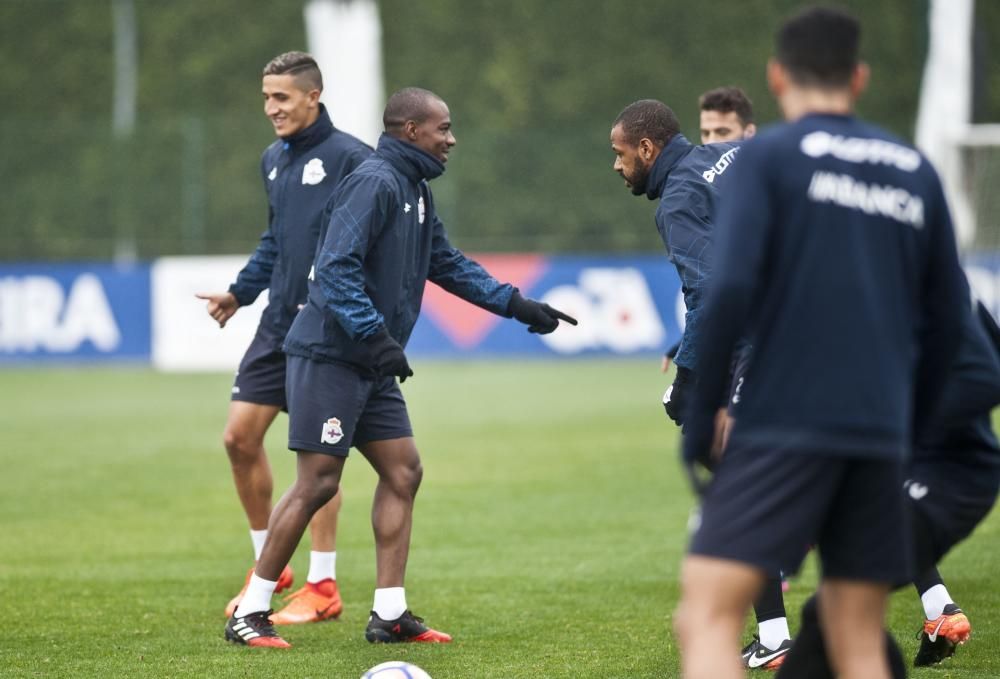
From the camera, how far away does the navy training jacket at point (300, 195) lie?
7.25 meters

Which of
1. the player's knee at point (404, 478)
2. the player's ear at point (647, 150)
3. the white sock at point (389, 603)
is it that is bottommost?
the white sock at point (389, 603)

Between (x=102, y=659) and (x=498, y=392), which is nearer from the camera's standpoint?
(x=102, y=659)

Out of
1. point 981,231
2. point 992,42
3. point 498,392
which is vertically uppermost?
point 992,42

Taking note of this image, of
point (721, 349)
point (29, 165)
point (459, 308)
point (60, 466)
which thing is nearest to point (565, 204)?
point (459, 308)

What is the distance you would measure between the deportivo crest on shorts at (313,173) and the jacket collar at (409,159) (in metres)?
0.61

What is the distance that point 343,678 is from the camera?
600 cm

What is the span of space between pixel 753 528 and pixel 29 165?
28.0m

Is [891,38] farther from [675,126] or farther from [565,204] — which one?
[675,126]

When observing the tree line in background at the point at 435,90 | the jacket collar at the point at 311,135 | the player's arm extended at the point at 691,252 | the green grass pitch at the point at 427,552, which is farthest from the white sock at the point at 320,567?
the tree line in background at the point at 435,90

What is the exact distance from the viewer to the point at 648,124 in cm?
614

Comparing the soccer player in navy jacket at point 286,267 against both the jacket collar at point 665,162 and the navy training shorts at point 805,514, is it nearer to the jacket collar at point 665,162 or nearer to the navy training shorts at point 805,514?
the jacket collar at point 665,162

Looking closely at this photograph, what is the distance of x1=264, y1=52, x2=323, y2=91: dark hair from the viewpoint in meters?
7.19

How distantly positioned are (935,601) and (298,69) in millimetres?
3617

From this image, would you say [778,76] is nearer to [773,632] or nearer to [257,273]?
[773,632]
